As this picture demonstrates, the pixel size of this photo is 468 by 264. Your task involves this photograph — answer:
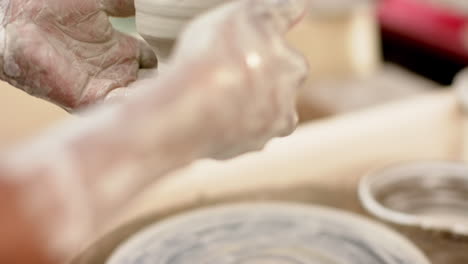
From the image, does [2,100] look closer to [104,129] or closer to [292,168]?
[104,129]

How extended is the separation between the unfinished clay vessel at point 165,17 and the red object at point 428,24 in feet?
8.18

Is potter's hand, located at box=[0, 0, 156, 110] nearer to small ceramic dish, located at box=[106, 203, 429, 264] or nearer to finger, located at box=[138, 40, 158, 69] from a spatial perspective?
finger, located at box=[138, 40, 158, 69]

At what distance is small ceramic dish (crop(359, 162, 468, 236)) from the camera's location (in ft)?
3.74

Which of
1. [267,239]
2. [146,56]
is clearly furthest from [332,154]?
[146,56]

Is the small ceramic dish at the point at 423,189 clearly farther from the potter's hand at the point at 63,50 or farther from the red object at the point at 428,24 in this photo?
the red object at the point at 428,24

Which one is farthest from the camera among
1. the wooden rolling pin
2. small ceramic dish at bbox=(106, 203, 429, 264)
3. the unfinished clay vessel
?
the wooden rolling pin

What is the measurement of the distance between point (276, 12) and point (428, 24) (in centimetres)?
273

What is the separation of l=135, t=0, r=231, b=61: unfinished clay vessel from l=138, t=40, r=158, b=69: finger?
0.02m

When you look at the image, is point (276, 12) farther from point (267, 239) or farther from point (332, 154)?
point (332, 154)

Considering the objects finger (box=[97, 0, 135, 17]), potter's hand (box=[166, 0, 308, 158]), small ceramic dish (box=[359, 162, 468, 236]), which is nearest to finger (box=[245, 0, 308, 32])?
potter's hand (box=[166, 0, 308, 158])

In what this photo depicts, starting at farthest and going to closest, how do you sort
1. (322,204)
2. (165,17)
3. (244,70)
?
(322,204), (165,17), (244,70)

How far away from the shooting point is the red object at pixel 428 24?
2.91m

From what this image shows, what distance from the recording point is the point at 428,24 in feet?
10.1

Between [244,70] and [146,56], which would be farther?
[146,56]
